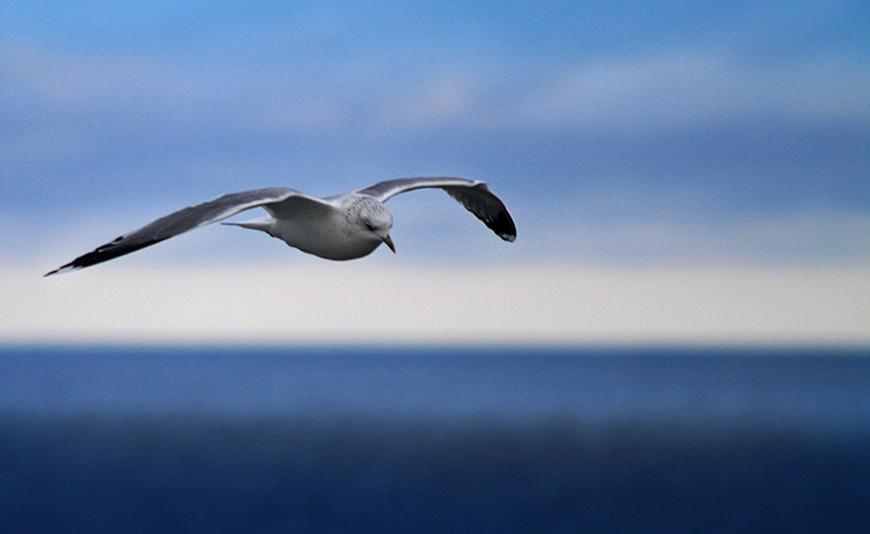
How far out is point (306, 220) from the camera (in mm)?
8195

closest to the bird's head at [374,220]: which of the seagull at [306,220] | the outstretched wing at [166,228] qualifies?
the seagull at [306,220]

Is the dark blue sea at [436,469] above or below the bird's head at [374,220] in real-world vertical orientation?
below

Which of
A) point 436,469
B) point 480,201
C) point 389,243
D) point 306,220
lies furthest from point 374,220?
point 436,469

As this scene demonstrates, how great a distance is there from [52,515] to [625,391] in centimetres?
12733

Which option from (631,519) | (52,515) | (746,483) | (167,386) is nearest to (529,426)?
(746,483)

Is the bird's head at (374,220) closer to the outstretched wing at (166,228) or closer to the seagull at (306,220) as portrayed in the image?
the seagull at (306,220)

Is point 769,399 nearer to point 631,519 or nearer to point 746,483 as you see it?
point 746,483

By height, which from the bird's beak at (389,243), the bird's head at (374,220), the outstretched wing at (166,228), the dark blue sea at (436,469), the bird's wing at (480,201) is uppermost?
the bird's wing at (480,201)

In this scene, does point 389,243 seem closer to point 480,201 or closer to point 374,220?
point 374,220

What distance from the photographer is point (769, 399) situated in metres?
148

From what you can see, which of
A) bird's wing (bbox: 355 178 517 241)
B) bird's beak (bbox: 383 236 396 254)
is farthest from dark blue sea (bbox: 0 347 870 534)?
bird's beak (bbox: 383 236 396 254)

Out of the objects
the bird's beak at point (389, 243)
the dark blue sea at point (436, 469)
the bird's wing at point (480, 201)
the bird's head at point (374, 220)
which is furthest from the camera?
the dark blue sea at point (436, 469)

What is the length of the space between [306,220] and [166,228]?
1.97 m

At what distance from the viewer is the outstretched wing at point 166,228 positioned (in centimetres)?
627
